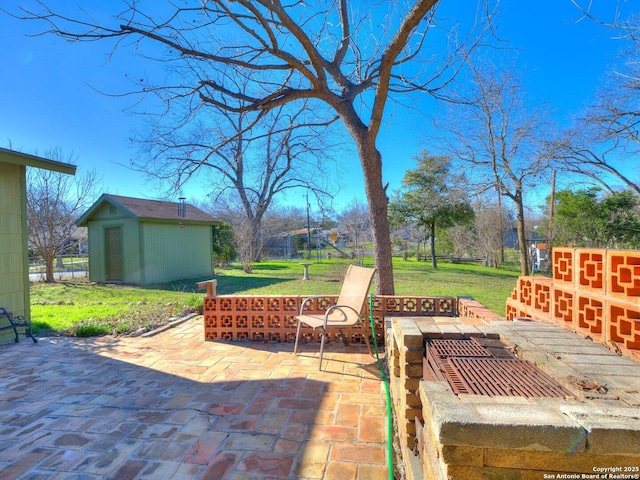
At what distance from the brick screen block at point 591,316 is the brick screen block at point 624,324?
55mm

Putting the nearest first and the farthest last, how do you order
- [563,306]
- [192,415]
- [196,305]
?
[563,306], [192,415], [196,305]

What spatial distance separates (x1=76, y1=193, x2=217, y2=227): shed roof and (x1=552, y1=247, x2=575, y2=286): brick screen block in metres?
9.92

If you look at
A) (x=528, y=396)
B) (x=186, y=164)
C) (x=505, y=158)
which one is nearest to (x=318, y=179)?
(x=186, y=164)

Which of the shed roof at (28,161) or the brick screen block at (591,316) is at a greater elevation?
the shed roof at (28,161)

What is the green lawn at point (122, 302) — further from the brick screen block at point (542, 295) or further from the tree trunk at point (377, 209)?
the brick screen block at point (542, 295)

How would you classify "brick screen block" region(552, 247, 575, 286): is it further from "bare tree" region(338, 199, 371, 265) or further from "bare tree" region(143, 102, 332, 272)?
"bare tree" region(338, 199, 371, 265)

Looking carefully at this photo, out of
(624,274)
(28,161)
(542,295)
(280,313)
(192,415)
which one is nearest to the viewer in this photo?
(624,274)

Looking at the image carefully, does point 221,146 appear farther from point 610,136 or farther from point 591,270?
point 610,136

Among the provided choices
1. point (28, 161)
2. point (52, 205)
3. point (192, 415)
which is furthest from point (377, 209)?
point (52, 205)

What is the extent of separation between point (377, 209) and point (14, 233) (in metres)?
5.23

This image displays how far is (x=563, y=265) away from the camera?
2170mm

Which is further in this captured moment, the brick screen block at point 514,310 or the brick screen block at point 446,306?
the brick screen block at point 446,306

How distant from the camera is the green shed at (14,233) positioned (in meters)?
4.34

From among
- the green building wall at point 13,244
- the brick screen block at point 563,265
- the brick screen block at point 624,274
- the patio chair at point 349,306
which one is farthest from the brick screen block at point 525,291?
the green building wall at point 13,244
